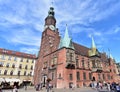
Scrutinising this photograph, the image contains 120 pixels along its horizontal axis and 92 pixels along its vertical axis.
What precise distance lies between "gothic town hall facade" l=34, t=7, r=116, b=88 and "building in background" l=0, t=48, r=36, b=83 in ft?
37.7

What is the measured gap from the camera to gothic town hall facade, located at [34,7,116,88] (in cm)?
3403

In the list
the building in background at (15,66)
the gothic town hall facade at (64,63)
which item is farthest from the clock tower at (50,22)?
the building in background at (15,66)

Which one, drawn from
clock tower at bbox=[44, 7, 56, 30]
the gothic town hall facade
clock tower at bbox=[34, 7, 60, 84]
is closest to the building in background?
clock tower at bbox=[34, 7, 60, 84]

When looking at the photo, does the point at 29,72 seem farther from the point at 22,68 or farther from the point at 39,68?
the point at 39,68

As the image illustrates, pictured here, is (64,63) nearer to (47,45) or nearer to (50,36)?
(47,45)

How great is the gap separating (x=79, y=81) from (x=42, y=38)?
23.0 metres

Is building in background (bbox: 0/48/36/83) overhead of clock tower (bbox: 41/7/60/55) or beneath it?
beneath

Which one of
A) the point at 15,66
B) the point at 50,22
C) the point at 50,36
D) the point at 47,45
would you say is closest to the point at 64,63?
the point at 47,45

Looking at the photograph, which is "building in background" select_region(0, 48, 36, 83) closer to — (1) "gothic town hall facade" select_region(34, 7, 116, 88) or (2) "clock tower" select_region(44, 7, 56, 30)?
(1) "gothic town hall facade" select_region(34, 7, 116, 88)

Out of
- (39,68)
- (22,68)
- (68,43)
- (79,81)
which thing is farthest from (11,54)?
(79,81)

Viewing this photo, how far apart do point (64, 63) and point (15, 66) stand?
28.5 meters

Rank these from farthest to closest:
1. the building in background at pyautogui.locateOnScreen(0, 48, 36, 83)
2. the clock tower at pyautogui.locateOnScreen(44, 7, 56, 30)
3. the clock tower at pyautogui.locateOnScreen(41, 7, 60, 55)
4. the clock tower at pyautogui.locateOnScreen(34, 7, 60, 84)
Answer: the building in background at pyautogui.locateOnScreen(0, 48, 36, 83), the clock tower at pyautogui.locateOnScreen(44, 7, 56, 30), the clock tower at pyautogui.locateOnScreen(41, 7, 60, 55), the clock tower at pyautogui.locateOnScreen(34, 7, 60, 84)

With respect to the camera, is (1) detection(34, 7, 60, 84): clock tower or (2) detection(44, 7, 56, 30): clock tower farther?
(2) detection(44, 7, 56, 30): clock tower

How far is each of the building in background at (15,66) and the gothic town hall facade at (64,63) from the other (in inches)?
452
